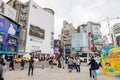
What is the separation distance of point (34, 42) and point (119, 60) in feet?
159

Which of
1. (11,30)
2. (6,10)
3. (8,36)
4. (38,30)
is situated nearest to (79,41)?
(38,30)

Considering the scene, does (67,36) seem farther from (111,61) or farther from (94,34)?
(111,61)

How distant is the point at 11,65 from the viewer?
1914 centimetres

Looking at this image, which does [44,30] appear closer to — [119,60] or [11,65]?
[11,65]

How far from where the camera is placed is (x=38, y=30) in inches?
2456

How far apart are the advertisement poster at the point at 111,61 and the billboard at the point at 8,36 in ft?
97.8

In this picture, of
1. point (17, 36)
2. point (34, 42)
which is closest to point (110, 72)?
point (17, 36)

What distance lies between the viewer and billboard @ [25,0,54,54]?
5612cm

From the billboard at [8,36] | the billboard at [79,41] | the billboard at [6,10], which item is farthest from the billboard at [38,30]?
the billboard at [79,41]

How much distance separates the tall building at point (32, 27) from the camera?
54.3 meters

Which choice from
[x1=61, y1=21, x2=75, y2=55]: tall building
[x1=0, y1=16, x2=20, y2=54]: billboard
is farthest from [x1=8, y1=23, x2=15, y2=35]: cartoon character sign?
[x1=61, y1=21, x2=75, y2=55]: tall building

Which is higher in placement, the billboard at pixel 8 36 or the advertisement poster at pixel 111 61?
the billboard at pixel 8 36

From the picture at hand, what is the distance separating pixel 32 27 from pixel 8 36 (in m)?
18.0

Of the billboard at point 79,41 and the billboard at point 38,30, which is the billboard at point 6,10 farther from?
the billboard at point 79,41
